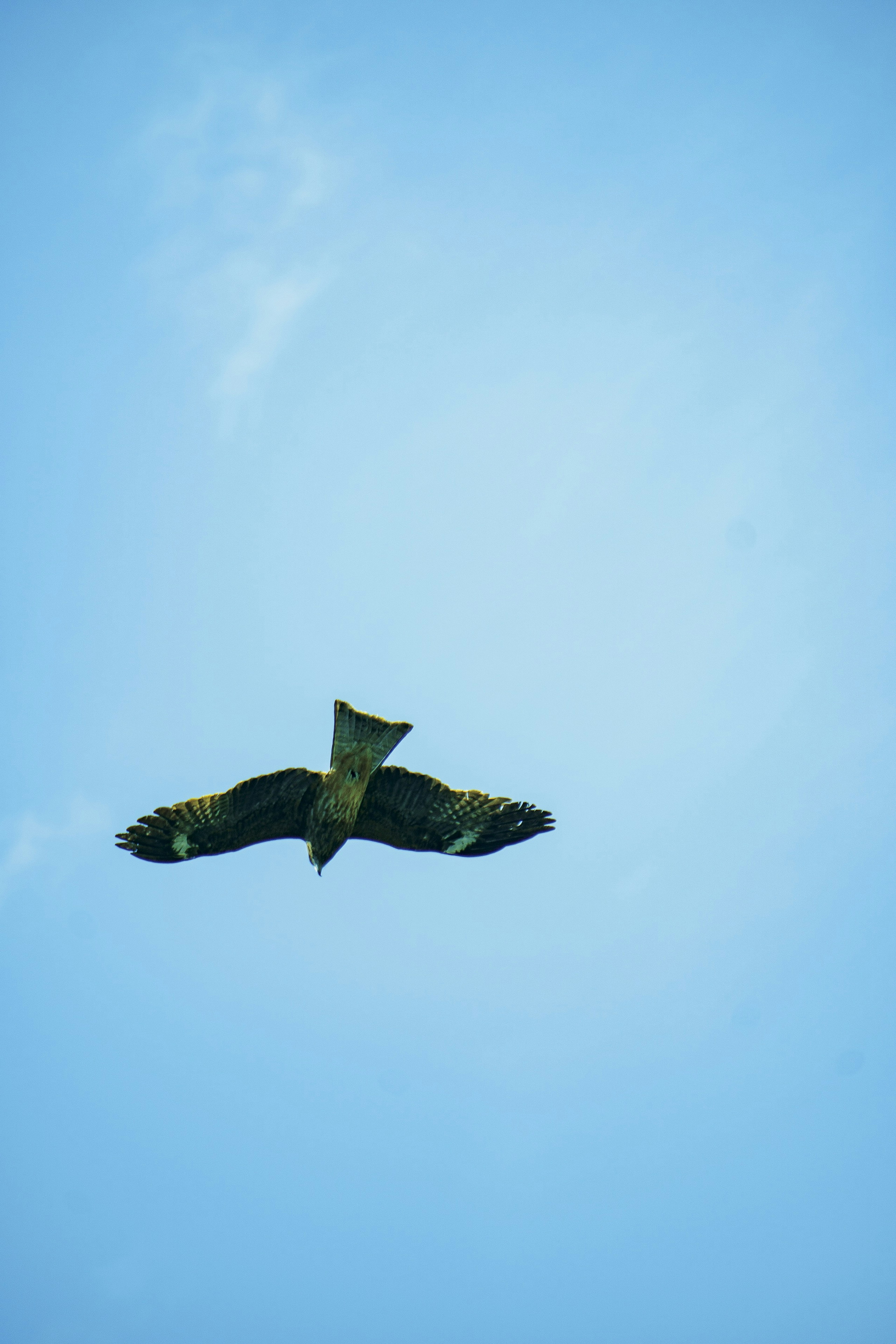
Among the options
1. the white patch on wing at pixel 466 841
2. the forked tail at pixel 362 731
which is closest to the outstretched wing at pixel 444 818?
the white patch on wing at pixel 466 841

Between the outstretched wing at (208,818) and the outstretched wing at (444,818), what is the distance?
36.3 inches

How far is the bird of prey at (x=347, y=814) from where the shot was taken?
9.97 meters

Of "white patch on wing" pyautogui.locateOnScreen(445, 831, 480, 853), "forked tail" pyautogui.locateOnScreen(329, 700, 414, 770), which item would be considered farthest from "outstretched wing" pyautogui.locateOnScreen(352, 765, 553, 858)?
"forked tail" pyautogui.locateOnScreen(329, 700, 414, 770)

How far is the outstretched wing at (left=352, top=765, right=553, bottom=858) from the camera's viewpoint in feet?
34.4

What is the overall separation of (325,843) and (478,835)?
5.80ft

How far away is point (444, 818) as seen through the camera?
1065cm

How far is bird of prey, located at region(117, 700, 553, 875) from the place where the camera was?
997cm

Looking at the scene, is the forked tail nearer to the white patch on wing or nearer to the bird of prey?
the bird of prey

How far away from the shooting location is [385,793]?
10461 millimetres

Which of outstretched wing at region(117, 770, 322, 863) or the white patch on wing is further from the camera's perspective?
the white patch on wing

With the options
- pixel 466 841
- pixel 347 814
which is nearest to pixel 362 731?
pixel 347 814

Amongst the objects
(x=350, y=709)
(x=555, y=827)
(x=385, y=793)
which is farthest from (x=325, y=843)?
(x=555, y=827)

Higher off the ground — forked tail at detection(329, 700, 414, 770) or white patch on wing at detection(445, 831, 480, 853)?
forked tail at detection(329, 700, 414, 770)

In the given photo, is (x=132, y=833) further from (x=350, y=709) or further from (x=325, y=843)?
(x=350, y=709)
